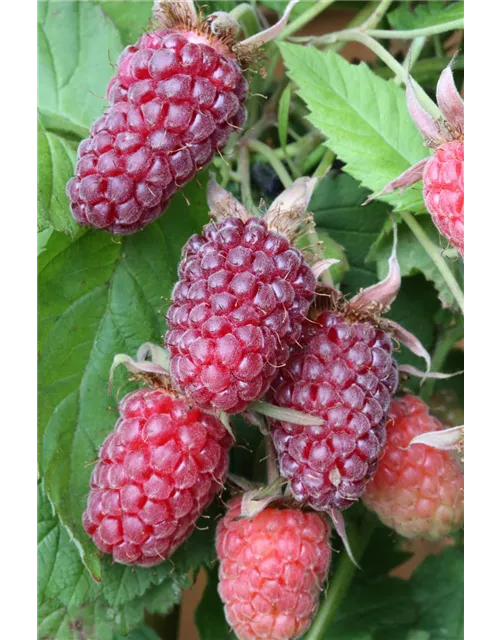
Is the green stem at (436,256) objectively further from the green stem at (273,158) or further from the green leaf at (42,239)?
the green leaf at (42,239)

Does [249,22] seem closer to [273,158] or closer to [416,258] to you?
[273,158]

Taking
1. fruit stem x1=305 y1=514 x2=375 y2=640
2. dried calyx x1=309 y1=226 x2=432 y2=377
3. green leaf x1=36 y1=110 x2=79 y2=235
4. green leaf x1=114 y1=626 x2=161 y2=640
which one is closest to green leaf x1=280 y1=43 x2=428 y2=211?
dried calyx x1=309 y1=226 x2=432 y2=377

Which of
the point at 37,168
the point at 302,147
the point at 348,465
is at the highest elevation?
the point at 37,168

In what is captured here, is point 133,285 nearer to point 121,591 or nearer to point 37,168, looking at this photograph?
point 37,168

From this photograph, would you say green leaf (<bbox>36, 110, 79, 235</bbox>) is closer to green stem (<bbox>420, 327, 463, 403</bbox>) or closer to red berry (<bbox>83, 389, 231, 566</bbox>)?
red berry (<bbox>83, 389, 231, 566</bbox>)

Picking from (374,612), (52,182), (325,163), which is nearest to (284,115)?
(325,163)

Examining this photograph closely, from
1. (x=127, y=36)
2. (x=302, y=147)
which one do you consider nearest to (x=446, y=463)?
(x=302, y=147)
